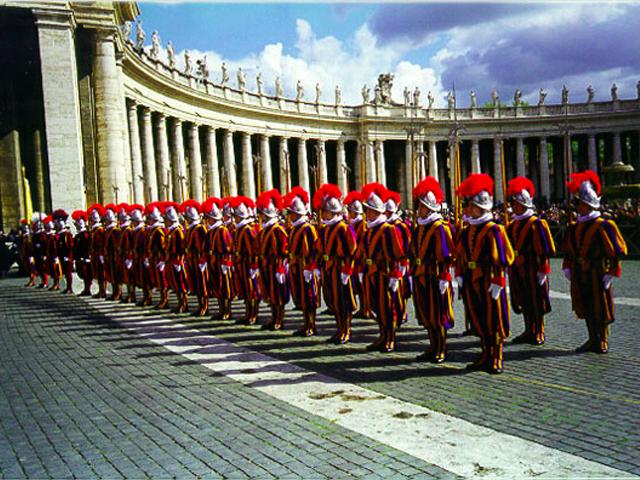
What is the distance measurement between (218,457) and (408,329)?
7.40 meters

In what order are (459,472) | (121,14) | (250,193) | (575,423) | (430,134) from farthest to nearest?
1. (430,134)
2. (250,193)
3. (121,14)
4. (575,423)
5. (459,472)

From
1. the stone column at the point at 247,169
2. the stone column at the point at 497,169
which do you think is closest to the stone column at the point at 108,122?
the stone column at the point at 247,169

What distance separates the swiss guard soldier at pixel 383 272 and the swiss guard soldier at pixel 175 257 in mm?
6874

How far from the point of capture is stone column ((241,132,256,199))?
53.0 meters

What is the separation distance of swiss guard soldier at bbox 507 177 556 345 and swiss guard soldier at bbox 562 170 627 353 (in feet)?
1.41

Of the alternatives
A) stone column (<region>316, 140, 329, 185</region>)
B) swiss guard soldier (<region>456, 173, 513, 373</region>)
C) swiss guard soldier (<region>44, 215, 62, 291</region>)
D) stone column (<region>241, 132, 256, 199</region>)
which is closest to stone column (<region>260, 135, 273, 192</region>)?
stone column (<region>241, 132, 256, 199</region>)

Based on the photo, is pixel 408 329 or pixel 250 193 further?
pixel 250 193

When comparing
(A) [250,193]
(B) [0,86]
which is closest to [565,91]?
(A) [250,193]

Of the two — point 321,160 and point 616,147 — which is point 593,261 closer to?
point 321,160

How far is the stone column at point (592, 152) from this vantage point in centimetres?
6862

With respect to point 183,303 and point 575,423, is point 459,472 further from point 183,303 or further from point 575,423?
point 183,303

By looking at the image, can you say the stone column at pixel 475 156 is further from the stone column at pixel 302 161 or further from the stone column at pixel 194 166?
the stone column at pixel 194 166

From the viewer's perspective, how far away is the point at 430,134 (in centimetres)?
7038

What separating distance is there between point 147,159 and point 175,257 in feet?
77.5
